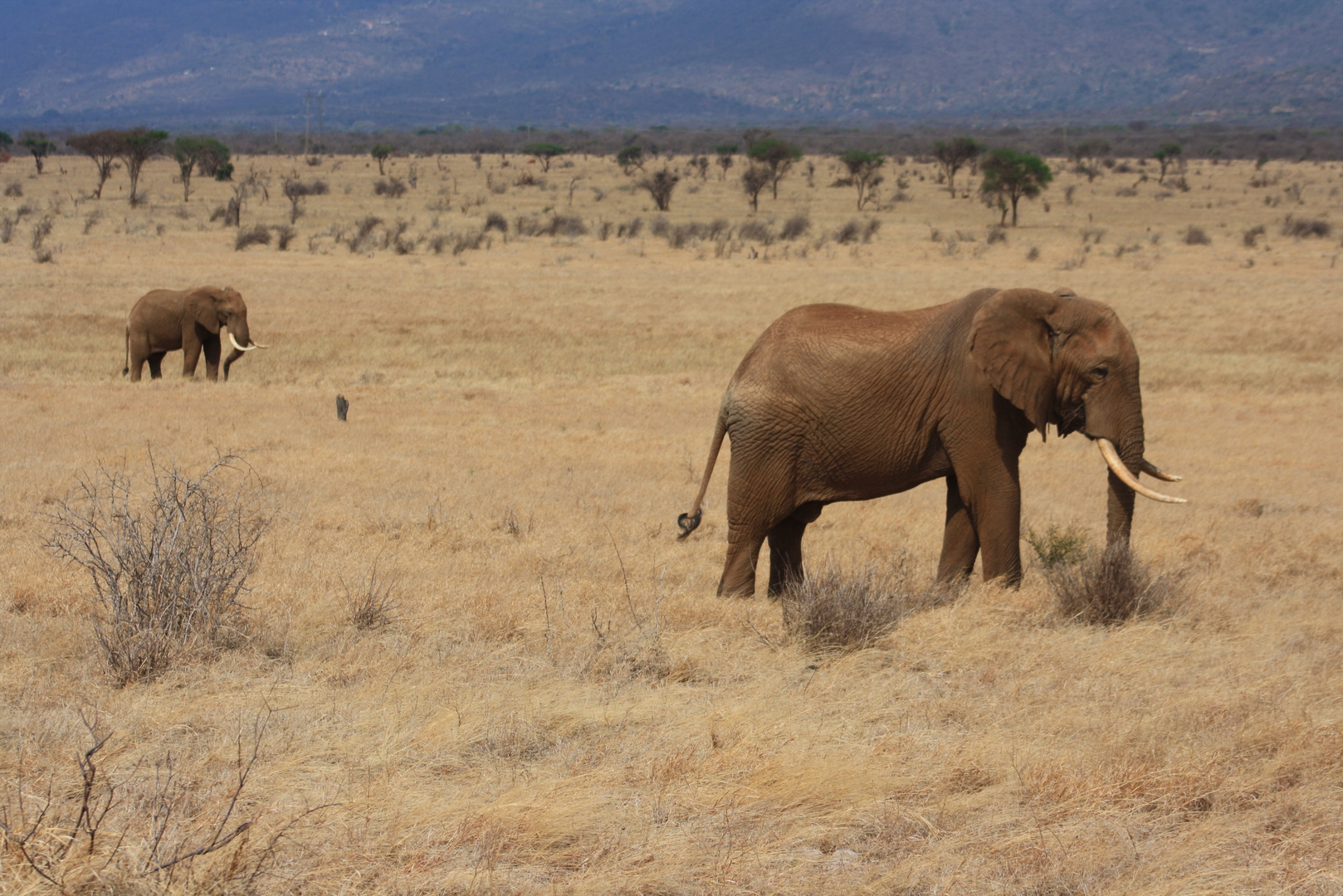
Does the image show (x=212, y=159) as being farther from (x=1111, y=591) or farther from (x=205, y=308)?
(x=1111, y=591)

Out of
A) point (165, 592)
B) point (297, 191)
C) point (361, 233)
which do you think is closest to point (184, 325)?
point (165, 592)

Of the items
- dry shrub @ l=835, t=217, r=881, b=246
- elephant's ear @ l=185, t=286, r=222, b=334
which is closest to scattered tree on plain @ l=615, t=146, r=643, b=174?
dry shrub @ l=835, t=217, r=881, b=246

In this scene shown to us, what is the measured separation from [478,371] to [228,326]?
3262mm

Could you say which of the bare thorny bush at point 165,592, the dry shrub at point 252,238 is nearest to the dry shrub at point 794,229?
the dry shrub at point 252,238

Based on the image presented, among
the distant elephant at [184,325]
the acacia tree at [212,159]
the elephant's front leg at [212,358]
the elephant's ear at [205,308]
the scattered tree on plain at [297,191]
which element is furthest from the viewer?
the acacia tree at [212,159]

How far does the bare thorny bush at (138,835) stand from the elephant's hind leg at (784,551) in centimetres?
414

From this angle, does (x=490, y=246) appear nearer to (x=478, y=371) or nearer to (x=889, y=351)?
(x=478, y=371)

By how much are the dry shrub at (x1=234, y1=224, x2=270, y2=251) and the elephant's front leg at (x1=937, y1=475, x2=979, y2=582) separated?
27.2m

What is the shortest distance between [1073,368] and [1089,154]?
71940 mm

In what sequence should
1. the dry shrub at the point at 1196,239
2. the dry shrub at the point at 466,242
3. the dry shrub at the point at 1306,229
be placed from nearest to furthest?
the dry shrub at the point at 466,242
the dry shrub at the point at 1196,239
the dry shrub at the point at 1306,229

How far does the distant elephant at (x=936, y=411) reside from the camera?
266 inches

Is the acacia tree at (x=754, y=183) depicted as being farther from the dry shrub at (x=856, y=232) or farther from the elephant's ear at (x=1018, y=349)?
the elephant's ear at (x=1018, y=349)

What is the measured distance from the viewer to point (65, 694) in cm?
488

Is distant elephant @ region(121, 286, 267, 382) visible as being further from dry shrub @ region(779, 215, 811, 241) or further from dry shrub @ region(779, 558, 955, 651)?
dry shrub @ region(779, 215, 811, 241)
